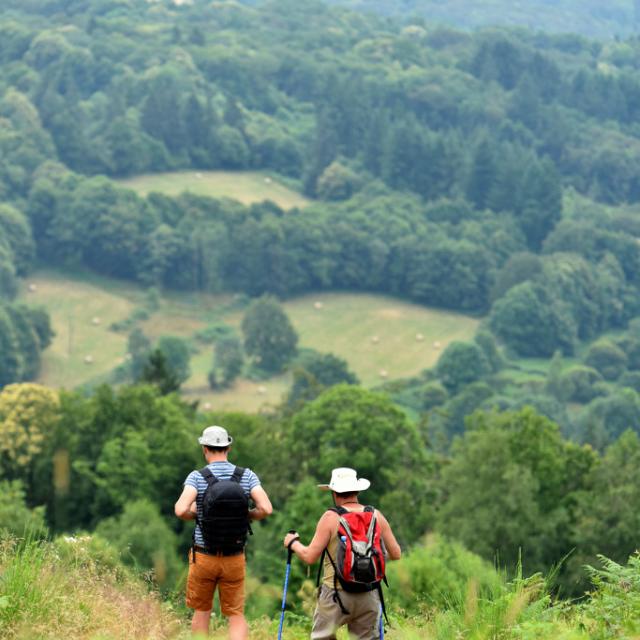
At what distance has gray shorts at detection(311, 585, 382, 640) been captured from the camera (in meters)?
11.9

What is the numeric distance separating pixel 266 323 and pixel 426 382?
18.7m

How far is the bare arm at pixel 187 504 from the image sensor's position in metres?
12.0

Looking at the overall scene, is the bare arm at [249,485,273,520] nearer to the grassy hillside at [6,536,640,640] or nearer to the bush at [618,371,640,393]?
the grassy hillside at [6,536,640,640]

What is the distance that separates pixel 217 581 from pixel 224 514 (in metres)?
0.78

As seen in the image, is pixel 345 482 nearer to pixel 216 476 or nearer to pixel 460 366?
pixel 216 476

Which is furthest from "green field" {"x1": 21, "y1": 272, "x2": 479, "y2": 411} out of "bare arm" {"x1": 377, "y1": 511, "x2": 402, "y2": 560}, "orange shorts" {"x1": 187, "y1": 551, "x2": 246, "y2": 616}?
"bare arm" {"x1": 377, "y1": 511, "x2": 402, "y2": 560}

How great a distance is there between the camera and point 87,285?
177 meters

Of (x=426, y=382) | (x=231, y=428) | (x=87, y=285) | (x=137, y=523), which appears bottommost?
(x=87, y=285)

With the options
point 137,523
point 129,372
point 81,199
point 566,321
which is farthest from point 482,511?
point 81,199

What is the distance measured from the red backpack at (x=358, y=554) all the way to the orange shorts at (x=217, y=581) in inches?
41.3

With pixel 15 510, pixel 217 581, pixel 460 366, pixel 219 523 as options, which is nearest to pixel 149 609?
pixel 217 581

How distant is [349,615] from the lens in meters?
12.0

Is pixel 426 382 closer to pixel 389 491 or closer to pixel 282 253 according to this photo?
pixel 282 253

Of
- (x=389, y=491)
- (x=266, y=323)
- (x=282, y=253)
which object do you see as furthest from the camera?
(x=282, y=253)
